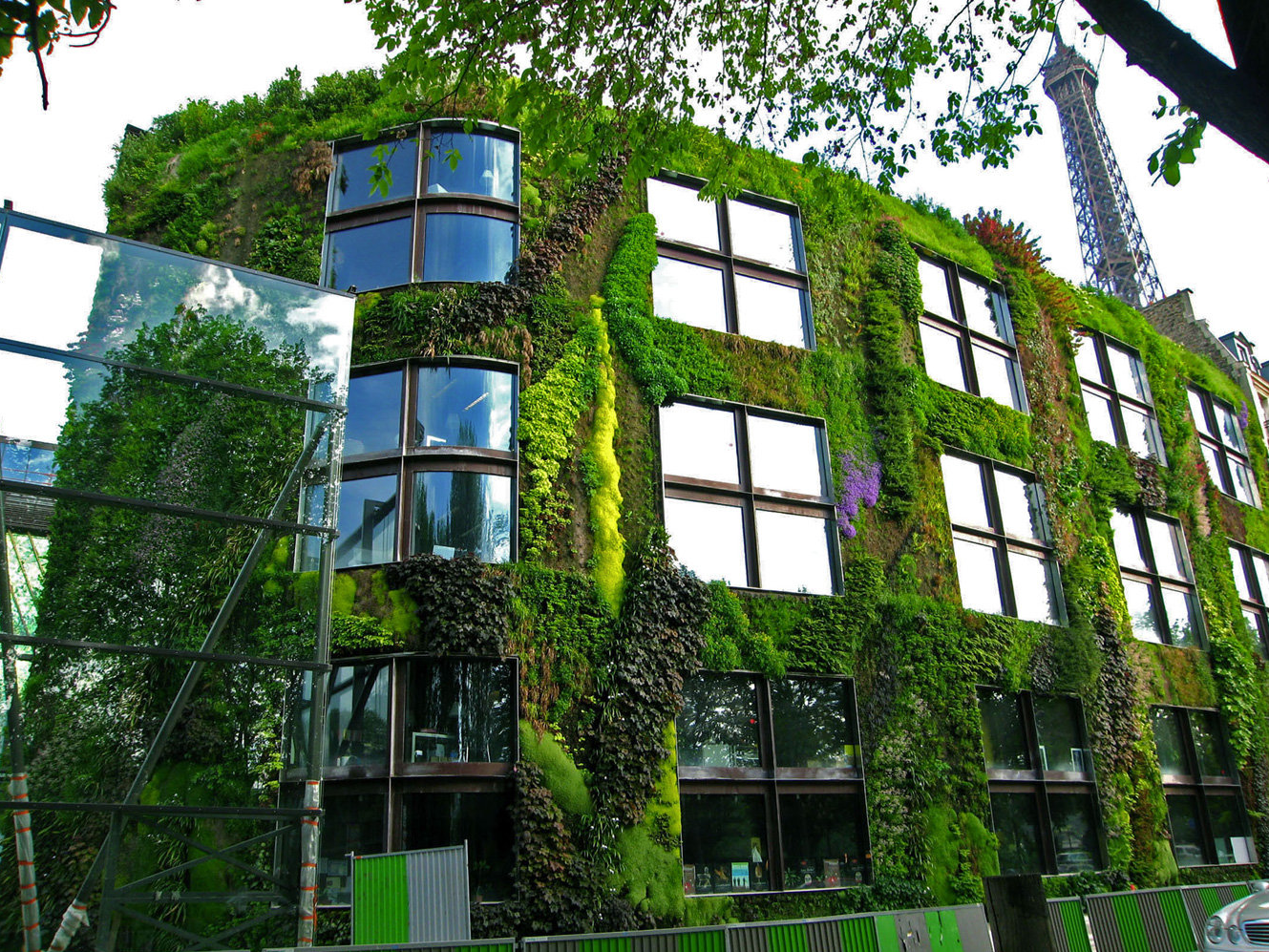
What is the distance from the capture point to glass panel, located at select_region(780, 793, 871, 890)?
1518 cm

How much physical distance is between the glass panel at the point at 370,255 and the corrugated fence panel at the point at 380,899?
926 cm

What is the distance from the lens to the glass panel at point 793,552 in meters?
16.9

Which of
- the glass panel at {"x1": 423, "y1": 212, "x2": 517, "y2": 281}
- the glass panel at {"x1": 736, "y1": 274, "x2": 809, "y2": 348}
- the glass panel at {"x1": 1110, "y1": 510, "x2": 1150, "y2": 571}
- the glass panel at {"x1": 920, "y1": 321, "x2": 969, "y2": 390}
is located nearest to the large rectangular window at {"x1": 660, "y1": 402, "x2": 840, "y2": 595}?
the glass panel at {"x1": 736, "y1": 274, "x2": 809, "y2": 348}

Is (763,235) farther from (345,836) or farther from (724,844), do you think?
(345,836)

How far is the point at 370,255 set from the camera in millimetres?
17078

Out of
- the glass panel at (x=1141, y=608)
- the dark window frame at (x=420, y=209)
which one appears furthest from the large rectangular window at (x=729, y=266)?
the glass panel at (x=1141, y=608)

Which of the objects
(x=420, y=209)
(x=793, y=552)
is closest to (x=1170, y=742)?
(x=793, y=552)

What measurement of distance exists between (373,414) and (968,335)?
519 inches

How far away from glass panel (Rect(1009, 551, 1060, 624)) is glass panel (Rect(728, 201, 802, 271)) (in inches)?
293

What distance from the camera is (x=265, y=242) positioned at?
17.3 m

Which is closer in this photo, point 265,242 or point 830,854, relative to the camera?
point 830,854

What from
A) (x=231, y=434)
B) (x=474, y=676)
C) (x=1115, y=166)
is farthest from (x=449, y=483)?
(x=1115, y=166)

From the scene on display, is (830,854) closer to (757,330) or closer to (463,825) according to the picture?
(463,825)

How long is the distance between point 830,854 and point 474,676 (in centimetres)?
618
